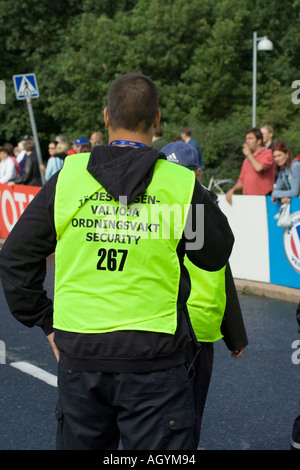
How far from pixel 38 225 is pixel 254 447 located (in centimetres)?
256

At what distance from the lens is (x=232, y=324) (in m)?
3.70

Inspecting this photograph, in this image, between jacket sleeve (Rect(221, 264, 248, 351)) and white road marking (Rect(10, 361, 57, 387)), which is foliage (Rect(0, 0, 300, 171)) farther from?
jacket sleeve (Rect(221, 264, 248, 351))

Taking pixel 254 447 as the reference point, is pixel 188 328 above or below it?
above

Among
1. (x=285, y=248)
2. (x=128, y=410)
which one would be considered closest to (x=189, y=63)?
(x=285, y=248)

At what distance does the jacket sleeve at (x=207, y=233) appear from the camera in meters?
2.69

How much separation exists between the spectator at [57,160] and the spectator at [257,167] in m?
3.58

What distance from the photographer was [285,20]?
29.9 metres

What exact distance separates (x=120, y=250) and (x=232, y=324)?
1.26 metres

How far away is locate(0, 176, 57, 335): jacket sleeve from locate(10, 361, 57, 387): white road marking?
3.13 m

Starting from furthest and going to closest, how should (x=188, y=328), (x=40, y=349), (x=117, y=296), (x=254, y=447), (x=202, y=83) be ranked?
1. (x=202, y=83)
2. (x=40, y=349)
3. (x=254, y=447)
4. (x=188, y=328)
5. (x=117, y=296)

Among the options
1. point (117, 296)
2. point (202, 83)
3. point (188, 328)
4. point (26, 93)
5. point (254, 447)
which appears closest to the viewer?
point (117, 296)

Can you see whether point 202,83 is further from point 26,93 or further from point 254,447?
point 254,447

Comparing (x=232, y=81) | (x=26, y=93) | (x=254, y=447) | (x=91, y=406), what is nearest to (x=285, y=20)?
(x=232, y=81)
